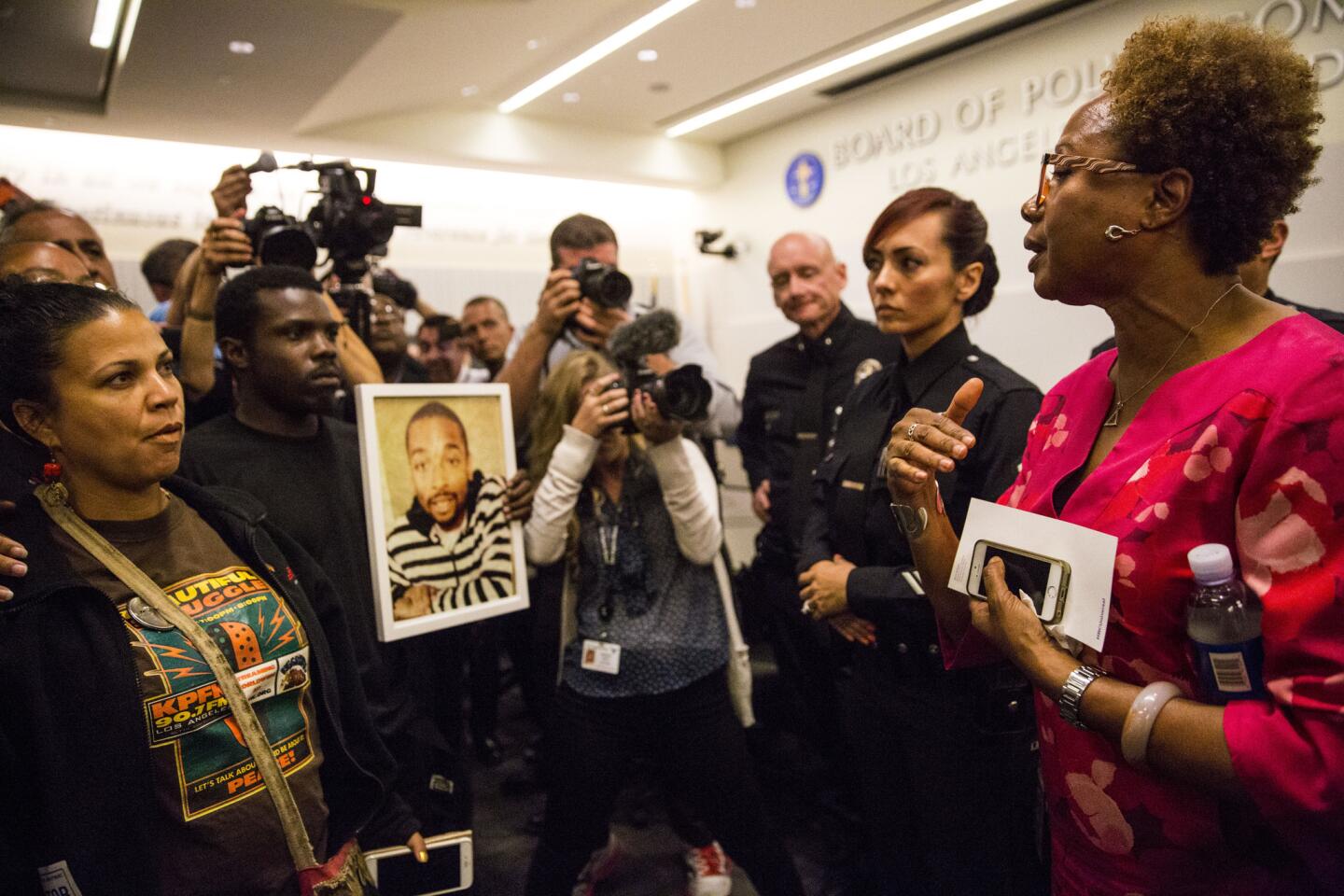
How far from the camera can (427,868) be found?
59.7 inches

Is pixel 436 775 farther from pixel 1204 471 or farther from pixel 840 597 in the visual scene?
pixel 1204 471

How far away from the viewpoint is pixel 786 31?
4.88 metres

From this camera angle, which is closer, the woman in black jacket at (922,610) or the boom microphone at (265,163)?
the woman in black jacket at (922,610)

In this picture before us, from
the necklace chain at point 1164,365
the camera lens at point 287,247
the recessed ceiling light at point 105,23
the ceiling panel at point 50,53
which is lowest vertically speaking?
the necklace chain at point 1164,365

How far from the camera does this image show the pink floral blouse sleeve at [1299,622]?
0.77 metres

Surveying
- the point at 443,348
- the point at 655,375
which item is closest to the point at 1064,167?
the point at 655,375

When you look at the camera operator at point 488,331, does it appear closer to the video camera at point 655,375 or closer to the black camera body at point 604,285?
the black camera body at point 604,285

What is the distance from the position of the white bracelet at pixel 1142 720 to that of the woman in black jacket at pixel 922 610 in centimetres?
56

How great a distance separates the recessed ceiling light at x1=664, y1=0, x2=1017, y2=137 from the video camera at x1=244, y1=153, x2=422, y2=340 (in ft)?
12.3

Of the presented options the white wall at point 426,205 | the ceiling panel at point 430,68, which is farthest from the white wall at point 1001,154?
the white wall at point 426,205

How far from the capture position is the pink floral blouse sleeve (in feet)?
2.54

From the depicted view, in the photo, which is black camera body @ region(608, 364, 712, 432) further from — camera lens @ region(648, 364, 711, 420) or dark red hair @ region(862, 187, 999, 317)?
dark red hair @ region(862, 187, 999, 317)

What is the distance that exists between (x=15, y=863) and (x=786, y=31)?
5.03 meters

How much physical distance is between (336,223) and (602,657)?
1367mm
